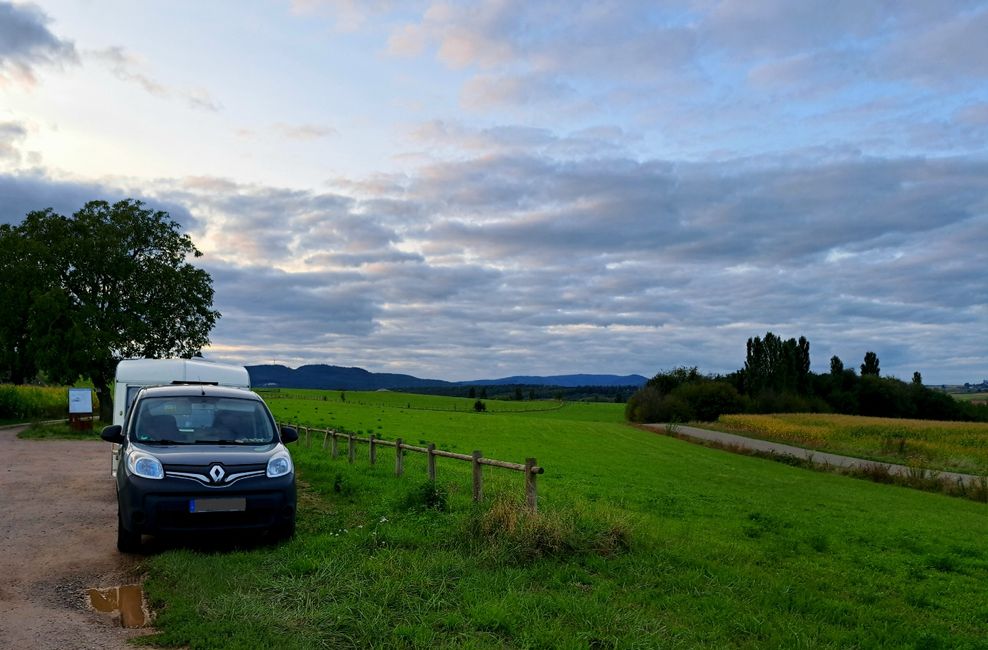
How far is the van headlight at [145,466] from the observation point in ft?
27.6

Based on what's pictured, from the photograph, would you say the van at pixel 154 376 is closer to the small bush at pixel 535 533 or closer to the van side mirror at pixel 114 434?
the van side mirror at pixel 114 434

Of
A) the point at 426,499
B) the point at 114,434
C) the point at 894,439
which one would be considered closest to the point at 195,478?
the point at 114,434

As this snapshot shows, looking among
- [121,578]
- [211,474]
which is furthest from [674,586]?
[121,578]

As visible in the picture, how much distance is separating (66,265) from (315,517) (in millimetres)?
30858

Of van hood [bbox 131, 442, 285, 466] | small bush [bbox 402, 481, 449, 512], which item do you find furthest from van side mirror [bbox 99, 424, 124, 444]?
small bush [bbox 402, 481, 449, 512]

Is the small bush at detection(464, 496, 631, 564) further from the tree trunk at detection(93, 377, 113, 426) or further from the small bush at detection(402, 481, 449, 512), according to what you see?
the tree trunk at detection(93, 377, 113, 426)

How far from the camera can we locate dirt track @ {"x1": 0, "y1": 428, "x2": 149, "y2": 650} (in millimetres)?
5941

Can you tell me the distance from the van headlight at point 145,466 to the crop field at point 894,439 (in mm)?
39123

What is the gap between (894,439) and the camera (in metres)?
48.6

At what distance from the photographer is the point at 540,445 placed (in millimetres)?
42406

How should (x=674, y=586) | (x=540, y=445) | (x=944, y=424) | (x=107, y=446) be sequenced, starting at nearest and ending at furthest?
(x=674, y=586)
(x=107, y=446)
(x=540, y=445)
(x=944, y=424)

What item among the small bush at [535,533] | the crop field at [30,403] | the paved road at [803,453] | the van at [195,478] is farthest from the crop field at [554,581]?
the crop field at [30,403]

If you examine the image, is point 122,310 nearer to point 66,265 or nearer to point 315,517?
point 66,265

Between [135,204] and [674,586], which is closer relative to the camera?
[674,586]
